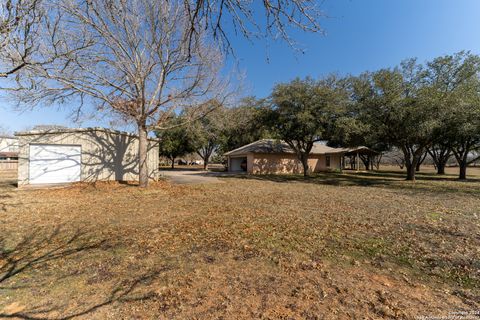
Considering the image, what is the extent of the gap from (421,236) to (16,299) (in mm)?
6542

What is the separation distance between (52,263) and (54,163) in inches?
420

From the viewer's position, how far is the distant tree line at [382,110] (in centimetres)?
1204

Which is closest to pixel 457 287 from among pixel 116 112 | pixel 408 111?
pixel 408 111

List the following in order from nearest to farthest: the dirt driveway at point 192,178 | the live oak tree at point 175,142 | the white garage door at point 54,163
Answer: the white garage door at point 54,163, the dirt driveway at point 192,178, the live oak tree at point 175,142

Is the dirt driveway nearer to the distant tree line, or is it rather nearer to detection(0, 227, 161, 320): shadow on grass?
the distant tree line

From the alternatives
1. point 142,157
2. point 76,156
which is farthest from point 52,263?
point 76,156

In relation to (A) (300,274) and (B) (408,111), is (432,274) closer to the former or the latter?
(A) (300,274)

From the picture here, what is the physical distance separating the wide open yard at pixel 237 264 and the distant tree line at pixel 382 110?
785 centimetres

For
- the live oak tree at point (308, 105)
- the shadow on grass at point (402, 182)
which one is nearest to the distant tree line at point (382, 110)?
the live oak tree at point (308, 105)

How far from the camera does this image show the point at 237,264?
10.8 feet

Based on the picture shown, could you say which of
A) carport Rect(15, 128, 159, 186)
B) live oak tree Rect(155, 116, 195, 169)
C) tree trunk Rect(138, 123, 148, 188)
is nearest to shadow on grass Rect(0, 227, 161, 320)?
tree trunk Rect(138, 123, 148, 188)

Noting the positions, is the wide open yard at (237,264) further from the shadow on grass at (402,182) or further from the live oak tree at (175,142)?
the live oak tree at (175,142)

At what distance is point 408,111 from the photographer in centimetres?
1241

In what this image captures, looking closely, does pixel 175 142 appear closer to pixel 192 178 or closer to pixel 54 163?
pixel 192 178
